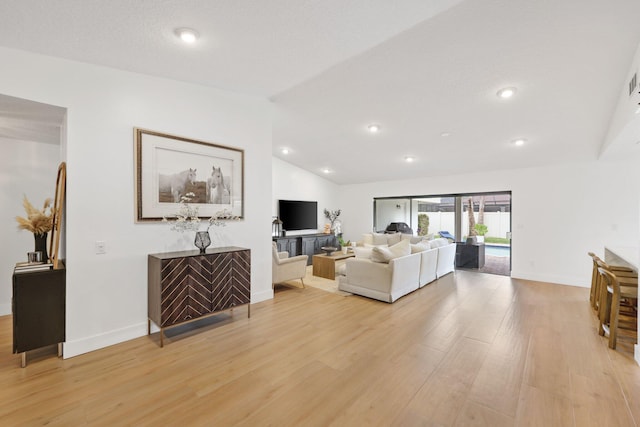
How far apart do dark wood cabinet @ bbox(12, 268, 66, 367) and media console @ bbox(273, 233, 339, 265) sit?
4253mm

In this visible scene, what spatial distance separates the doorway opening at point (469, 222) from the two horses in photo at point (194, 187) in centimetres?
526

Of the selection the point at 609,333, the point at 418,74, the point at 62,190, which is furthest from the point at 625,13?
the point at 62,190

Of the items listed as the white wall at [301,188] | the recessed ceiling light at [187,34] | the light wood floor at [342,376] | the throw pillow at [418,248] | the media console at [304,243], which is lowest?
the light wood floor at [342,376]

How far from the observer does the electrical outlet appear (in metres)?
2.78

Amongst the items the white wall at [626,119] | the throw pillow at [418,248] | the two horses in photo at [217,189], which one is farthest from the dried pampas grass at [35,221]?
the white wall at [626,119]

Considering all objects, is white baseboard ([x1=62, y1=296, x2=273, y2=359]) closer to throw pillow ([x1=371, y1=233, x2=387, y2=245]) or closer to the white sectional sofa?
the white sectional sofa

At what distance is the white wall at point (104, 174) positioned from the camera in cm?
260

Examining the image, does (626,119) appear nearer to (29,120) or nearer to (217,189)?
(217,189)

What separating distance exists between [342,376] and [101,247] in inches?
106

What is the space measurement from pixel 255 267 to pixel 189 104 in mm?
2429

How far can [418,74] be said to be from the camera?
124 inches

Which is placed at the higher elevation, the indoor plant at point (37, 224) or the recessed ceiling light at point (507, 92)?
the recessed ceiling light at point (507, 92)

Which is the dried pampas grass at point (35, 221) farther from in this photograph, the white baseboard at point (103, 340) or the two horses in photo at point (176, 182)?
the white baseboard at point (103, 340)

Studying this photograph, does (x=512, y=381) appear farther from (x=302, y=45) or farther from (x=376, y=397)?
(x=302, y=45)
